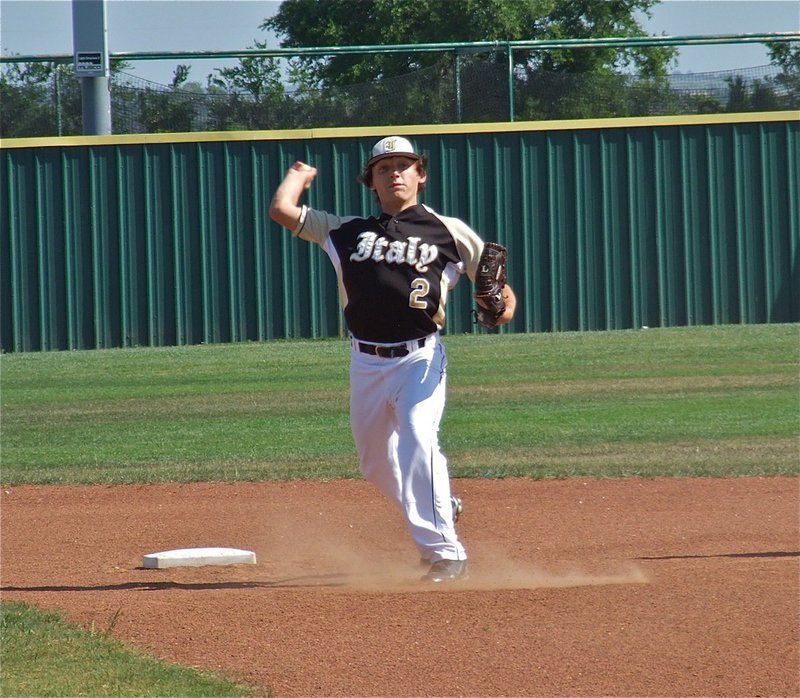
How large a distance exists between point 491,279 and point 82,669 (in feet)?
7.28

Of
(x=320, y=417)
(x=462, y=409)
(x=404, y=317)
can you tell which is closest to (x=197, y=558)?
(x=404, y=317)

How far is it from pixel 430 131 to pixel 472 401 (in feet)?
20.8

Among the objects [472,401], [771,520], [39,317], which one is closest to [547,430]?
[472,401]

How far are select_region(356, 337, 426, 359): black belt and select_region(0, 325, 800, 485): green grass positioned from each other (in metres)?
3.58

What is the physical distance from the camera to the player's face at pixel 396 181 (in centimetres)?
512

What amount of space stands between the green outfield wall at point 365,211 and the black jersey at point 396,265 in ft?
39.8

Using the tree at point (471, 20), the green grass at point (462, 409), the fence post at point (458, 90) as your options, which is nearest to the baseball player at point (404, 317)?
the green grass at point (462, 409)

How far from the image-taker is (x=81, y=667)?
3.96 meters

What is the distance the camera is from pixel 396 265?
5.00 m

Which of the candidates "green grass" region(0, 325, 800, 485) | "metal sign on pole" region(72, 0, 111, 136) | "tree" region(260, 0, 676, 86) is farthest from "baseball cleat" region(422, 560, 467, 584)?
"tree" region(260, 0, 676, 86)

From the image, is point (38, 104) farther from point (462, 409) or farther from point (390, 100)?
point (462, 409)

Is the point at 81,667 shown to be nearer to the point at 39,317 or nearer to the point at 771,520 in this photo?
the point at 771,520

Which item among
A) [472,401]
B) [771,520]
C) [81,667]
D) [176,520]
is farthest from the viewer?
[472,401]

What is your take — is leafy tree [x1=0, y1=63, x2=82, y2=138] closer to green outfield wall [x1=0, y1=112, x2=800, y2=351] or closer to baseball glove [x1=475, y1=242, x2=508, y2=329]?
green outfield wall [x1=0, y1=112, x2=800, y2=351]
